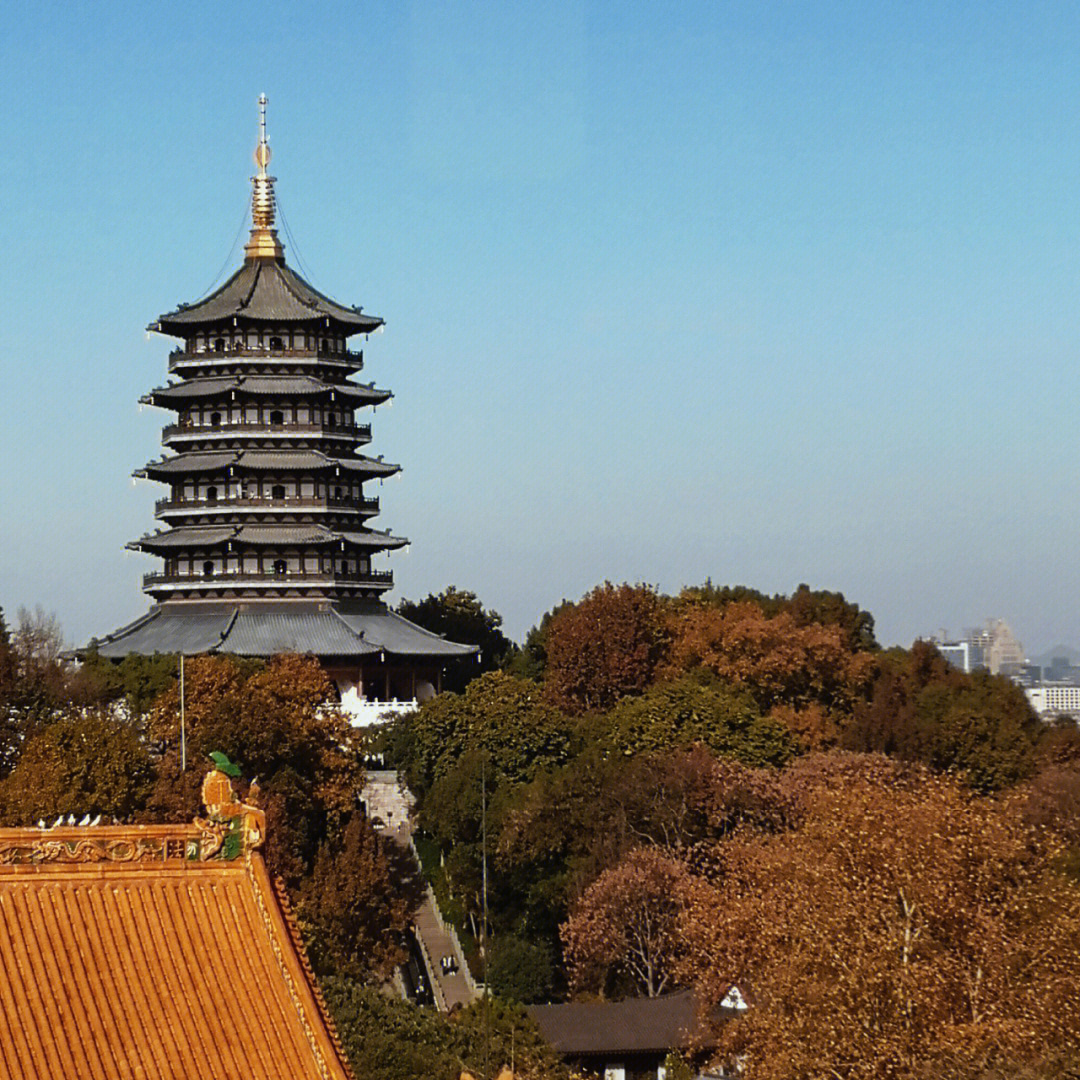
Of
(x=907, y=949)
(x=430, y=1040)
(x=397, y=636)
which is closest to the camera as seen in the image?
(x=907, y=949)

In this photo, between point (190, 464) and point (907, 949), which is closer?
point (907, 949)

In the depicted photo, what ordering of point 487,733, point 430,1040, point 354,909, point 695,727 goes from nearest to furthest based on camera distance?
1. point 430,1040
2. point 354,909
3. point 695,727
4. point 487,733

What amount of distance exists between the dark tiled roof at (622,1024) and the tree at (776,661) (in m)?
21.8

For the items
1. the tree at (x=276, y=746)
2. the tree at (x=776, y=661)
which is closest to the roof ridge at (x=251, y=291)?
the tree at (x=276, y=746)

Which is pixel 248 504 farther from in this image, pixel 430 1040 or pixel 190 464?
pixel 430 1040

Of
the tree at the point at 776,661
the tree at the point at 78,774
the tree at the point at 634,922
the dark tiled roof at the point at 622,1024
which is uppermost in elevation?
the tree at the point at 776,661

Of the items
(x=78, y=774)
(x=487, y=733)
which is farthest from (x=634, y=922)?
(x=487, y=733)

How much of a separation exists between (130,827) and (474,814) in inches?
1436

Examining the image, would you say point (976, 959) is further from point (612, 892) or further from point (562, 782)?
point (562, 782)

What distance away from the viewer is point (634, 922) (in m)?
51.7

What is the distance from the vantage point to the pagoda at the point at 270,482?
244 feet

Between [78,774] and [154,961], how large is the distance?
92.2ft

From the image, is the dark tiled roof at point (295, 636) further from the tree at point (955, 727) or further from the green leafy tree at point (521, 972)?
the green leafy tree at point (521, 972)

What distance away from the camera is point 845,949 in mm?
36000
